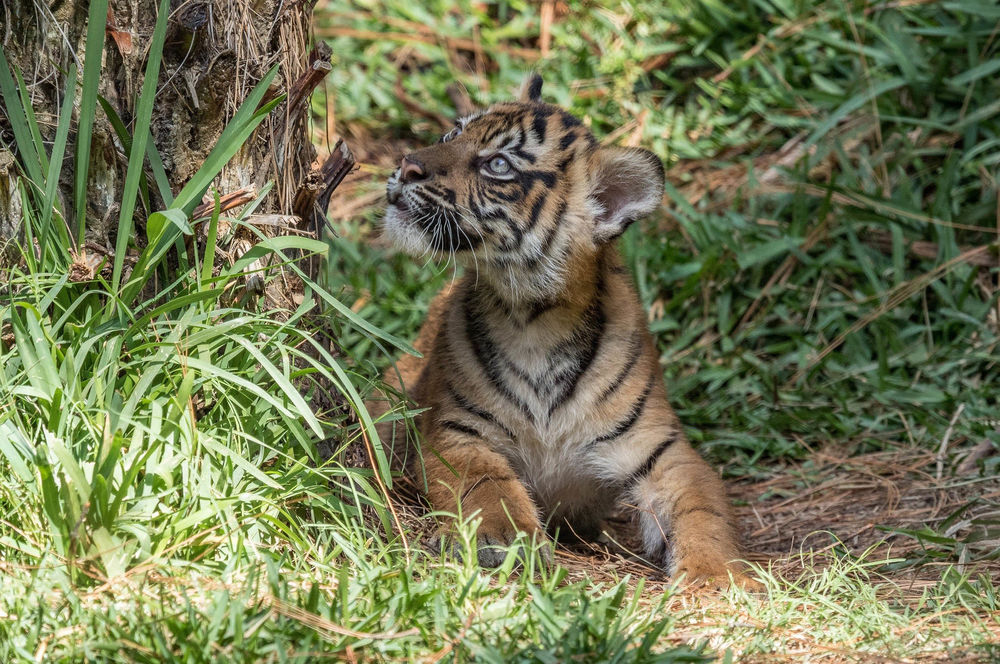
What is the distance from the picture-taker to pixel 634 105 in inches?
294

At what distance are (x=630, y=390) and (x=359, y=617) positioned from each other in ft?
6.12

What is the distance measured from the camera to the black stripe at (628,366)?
4.28 metres

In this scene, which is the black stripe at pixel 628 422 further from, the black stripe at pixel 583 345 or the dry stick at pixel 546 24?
the dry stick at pixel 546 24

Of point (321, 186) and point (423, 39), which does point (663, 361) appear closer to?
point (321, 186)

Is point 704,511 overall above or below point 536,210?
below

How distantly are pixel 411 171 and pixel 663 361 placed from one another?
2.37 meters

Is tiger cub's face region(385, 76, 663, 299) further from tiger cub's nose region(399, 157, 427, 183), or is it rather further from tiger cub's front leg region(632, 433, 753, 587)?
tiger cub's front leg region(632, 433, 753, 587)

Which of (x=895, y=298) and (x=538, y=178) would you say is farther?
(x=895, y=298)

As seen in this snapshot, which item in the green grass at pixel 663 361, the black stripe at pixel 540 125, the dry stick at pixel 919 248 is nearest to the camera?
the green grass at pixel 663 361

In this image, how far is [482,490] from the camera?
399 centimetres

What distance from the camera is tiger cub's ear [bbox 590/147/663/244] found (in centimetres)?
421

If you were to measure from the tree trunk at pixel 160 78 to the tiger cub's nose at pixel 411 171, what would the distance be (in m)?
0.48

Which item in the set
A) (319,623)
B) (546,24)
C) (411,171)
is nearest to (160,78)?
(411,171)

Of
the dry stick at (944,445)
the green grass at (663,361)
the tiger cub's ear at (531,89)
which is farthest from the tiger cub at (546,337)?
the dry stick at (944,445)
